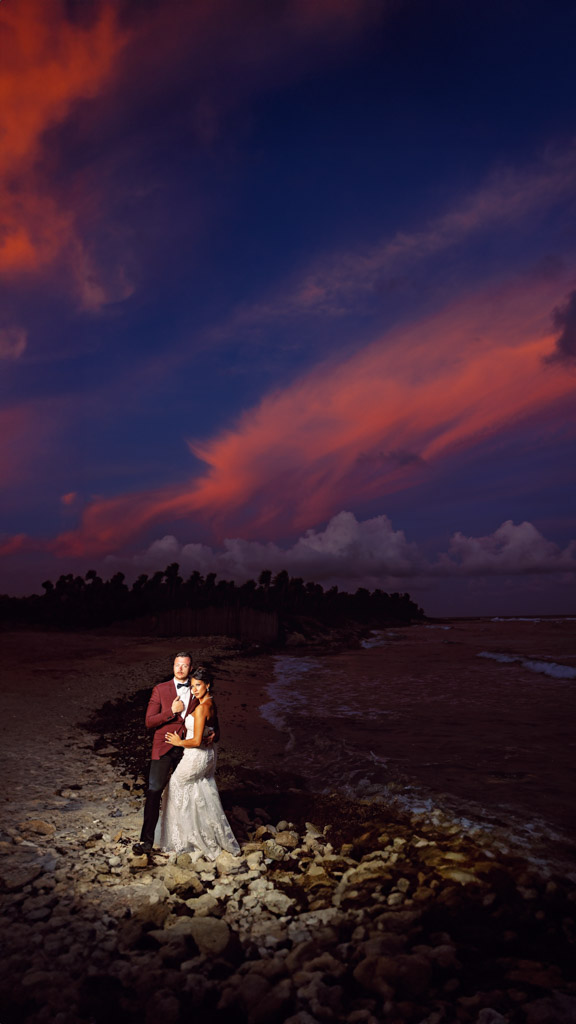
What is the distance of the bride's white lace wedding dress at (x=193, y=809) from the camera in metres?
6.21

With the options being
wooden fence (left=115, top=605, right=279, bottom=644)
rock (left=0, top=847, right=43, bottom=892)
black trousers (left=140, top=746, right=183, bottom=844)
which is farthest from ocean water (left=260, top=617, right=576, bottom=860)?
wooden fence (left=115, top=605, right=279, bottom=644)

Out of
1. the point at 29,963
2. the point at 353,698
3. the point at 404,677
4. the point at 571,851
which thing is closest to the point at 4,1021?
the point at 29,963

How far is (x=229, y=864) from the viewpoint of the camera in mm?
6137

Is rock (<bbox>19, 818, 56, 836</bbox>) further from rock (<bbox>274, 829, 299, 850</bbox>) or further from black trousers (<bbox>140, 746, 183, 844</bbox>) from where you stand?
rock (<bbox>274, 829, 299, 850</bbox>)

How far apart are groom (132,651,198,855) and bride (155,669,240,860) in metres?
0.12

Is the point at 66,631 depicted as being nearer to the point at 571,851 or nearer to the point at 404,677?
the point at 404,677

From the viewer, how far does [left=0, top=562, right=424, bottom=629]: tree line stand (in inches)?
2010

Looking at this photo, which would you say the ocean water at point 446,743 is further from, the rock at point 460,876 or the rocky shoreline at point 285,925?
the rock at point 460,876

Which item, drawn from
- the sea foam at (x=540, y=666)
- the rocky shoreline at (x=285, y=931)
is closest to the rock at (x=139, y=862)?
the rocky shoreline at (x=285, y=931)

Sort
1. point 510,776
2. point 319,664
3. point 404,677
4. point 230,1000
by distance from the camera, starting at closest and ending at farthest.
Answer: point 230,1000, point 510,776, point 404,677, point 319,664

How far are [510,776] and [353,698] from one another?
960cm

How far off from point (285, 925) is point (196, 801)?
165cm

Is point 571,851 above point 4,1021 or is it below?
below

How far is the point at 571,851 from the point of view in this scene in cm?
706
